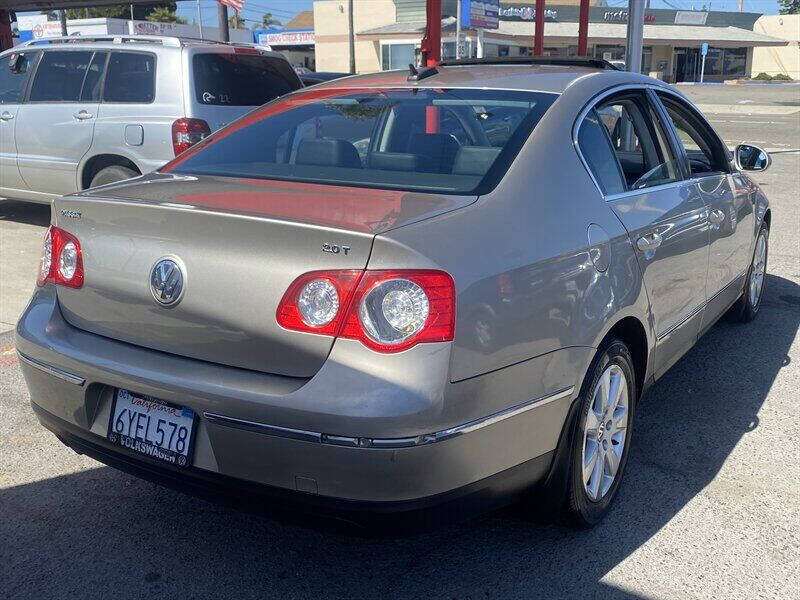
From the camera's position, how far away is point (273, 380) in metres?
2.49

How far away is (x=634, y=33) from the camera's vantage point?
35.0ft

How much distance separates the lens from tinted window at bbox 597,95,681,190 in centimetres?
379

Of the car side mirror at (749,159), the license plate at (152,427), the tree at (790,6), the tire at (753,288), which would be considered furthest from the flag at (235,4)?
the tree at (790,6)

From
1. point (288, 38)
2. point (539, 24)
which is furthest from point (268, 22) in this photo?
point (539, 24)

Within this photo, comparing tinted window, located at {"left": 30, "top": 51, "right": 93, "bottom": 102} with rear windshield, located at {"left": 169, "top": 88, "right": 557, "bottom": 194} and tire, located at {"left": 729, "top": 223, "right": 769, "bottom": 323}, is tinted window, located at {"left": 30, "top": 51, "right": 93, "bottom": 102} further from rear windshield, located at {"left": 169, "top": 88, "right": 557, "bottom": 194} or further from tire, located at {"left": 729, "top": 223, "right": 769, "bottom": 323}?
tire, located at {"left": 729, "top": 223, "right": 769, "bottom": 323}

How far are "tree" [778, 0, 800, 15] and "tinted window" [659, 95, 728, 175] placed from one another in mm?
83322

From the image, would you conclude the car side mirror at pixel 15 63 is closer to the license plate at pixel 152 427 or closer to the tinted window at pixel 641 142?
the tinted window at pixel 641 142

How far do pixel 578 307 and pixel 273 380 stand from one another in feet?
3.48

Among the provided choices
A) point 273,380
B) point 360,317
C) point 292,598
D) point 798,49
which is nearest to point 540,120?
point 360,317

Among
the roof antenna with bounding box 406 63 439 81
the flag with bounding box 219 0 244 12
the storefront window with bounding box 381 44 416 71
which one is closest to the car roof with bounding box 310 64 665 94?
the roof antenna with bounding box 406 63 439 81

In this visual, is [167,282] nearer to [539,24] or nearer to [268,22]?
[539,24]

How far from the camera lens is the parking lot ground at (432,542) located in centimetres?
290

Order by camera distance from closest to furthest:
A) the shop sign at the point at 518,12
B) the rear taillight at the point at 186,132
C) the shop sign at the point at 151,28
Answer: the rear taillight at the point at 186,132, the shop sign at the point at 151,28, the shop sign at the point at 518,12

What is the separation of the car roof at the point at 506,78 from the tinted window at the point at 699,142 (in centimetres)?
52
